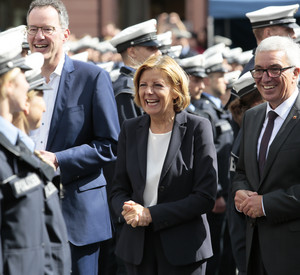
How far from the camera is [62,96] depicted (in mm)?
5051

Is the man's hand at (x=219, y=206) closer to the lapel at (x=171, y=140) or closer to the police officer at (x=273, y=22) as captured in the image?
the police officer at (x=273, y=22)

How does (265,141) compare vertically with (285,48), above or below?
below

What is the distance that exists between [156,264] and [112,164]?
1746mm

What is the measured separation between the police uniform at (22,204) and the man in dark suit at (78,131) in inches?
43.9

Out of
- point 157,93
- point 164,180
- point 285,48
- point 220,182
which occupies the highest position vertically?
point 285,48

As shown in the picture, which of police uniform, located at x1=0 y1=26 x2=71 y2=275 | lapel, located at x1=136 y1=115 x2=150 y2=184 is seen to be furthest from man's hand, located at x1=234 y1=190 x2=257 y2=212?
police uniform, located at x1=0 y1=26 x2=71 y2=275

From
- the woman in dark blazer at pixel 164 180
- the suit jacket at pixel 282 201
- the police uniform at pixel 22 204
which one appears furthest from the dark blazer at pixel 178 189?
the police uniform at pixel 22 204

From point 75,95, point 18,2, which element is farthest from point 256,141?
point 18,2

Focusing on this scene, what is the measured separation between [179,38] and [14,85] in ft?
34.3

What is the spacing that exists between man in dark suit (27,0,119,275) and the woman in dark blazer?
0.29 m

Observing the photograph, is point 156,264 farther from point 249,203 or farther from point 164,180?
point 249,203

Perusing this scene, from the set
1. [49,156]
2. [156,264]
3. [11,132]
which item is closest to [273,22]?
[49,156]

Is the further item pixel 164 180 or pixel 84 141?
pixel 84 141

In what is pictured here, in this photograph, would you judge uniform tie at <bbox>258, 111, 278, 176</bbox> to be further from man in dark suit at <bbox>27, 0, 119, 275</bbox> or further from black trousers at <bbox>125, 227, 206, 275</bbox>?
man in dark suit at <bbox>27, 0, 119, 275</bbox>
